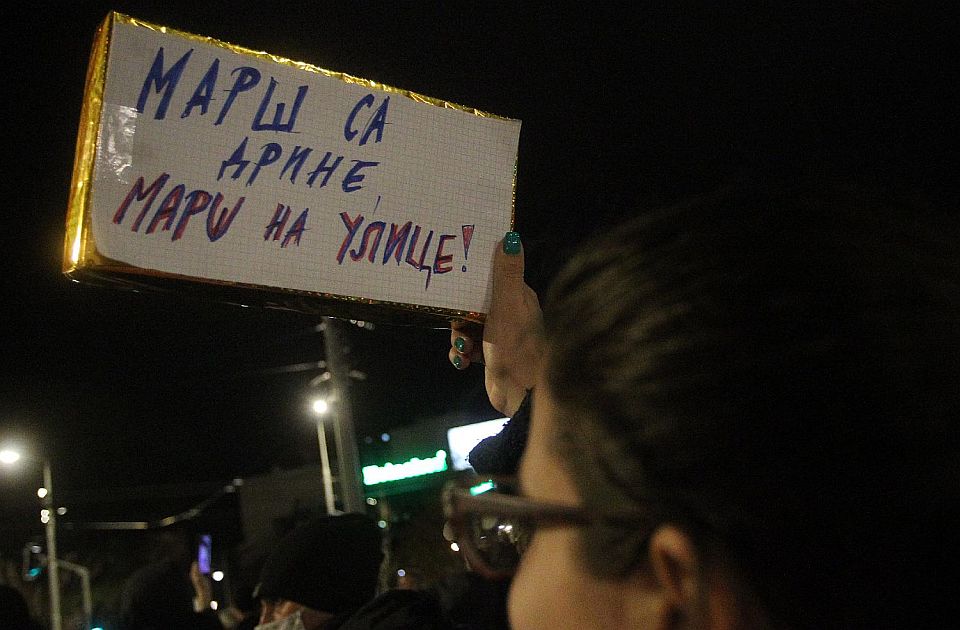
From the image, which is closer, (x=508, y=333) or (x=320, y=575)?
(x=508, y=333)

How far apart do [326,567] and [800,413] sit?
291 centimetres

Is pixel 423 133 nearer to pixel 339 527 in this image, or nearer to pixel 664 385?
pixel 664 385

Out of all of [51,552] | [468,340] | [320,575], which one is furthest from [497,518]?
[51,552]

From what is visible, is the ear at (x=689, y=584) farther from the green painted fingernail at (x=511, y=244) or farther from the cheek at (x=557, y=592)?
the green painted fingernail at (x=511, y=244)

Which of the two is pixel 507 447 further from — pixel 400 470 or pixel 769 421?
pixel 400 470

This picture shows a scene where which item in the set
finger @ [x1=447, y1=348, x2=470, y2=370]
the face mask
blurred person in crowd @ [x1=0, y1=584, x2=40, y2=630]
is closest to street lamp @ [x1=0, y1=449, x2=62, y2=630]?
blurred person in crowd @ [x1=0, y1=584, x2=40, y2=630]

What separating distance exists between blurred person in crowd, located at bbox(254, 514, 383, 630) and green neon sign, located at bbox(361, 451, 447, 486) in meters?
27.8

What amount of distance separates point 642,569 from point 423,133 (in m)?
1.21

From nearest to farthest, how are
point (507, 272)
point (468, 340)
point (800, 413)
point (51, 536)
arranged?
point (800, 413) → point (507, 272) → point (468, 340) → point (51, 536)

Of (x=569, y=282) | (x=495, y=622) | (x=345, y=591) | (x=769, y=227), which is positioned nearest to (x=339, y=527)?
(x=345, y=591)

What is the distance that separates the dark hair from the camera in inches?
31.0

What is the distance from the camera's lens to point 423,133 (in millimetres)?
1783

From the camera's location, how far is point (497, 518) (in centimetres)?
106

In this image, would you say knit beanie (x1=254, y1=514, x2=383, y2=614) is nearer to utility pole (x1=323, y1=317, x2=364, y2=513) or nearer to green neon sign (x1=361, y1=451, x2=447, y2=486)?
utility pole (x1=323, y1=317, x2=364, y2=513)
